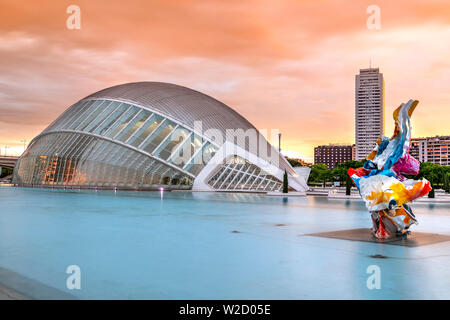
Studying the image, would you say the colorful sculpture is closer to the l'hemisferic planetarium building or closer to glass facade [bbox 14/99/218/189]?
the l'hemisferic planetarium building

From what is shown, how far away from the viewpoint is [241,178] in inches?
1889

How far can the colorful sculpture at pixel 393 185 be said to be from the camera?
476 inches

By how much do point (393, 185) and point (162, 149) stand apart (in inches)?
1512

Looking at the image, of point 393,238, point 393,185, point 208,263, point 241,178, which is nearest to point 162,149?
point 241,178

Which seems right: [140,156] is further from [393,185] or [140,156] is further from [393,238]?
[393,185]

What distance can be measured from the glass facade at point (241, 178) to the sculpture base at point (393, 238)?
33.7 metres

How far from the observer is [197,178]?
48.0 meters

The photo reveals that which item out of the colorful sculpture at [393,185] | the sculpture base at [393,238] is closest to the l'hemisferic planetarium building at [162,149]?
the sculpture base at [393,238]

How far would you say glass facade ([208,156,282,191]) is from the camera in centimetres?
4797

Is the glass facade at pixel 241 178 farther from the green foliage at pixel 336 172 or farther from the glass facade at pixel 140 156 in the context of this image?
the green foliage at pixel 336 172

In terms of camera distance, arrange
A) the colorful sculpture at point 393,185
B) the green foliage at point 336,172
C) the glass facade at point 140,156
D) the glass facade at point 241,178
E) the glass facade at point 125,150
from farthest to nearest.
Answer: the green foliage at point 336,172, the glass facade at point 125,150, the glass facade at point 140,156, the glass facade at point 241,178, the colorful sculpture at point 393,185

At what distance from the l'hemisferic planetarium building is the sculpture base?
112 ft

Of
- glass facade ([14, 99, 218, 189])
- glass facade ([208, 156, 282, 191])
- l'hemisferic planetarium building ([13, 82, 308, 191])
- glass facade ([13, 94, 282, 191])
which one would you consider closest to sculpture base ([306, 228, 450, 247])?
glass facade ([208, 156, 282, 191])
